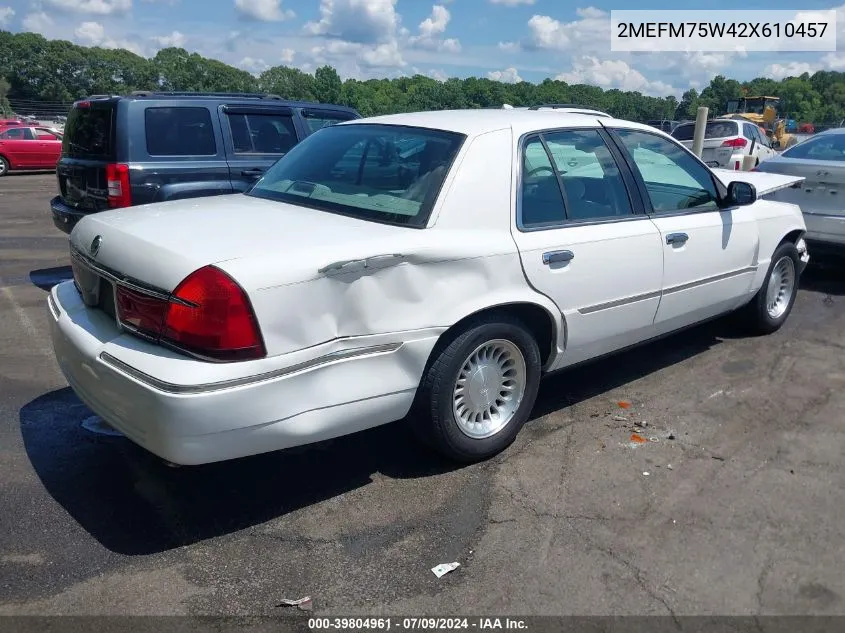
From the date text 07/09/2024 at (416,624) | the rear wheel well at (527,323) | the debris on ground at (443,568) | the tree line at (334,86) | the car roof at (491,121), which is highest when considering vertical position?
the tree line at (334,86)

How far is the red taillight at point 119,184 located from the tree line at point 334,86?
44.6ft

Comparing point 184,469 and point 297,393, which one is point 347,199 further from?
point 184,469

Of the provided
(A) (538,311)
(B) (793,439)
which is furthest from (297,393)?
(B) (793,439)

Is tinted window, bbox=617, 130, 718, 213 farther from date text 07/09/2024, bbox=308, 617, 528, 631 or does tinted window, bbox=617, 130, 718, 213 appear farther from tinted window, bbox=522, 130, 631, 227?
date text 07/09/2024, bbox=308, 617, 528, 631

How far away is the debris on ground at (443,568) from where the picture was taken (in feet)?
9.59

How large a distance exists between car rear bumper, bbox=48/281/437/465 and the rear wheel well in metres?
0.17

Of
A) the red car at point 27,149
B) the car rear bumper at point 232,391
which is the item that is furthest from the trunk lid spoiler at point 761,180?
the red car at point 27,149

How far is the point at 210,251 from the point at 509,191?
1.55 meters

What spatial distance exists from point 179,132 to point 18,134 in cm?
1784

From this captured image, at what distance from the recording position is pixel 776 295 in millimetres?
5973

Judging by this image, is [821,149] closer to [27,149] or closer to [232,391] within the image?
[232,391]

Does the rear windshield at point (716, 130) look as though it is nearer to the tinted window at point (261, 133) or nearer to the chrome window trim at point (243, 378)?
the tinted window at point (261, 133)

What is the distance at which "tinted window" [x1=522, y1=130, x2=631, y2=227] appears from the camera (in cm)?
389

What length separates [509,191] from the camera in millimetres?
3734
